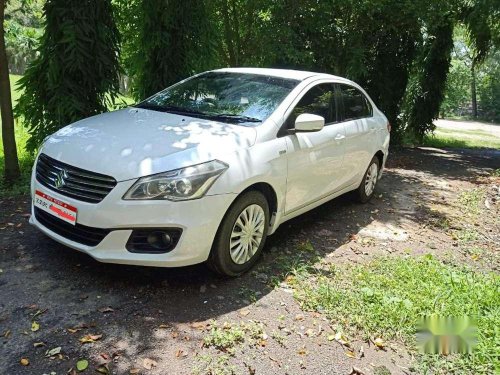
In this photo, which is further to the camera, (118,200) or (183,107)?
(183,107)

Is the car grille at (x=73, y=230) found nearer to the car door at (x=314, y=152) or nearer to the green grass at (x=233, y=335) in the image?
the green grass at (x=233, y=335)

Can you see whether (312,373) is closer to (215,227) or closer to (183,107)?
(215,227)

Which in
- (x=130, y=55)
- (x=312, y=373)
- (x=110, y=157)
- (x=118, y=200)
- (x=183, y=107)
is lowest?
(x=312, y=373)

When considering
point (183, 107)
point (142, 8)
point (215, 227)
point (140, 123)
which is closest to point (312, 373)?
point (215, 227)

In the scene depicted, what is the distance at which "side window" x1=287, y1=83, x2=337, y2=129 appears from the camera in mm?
4307

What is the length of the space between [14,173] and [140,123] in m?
2.83

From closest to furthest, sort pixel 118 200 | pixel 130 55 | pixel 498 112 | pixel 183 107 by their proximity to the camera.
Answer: pixel 118 200
pixel 183 107
pixel 130 55
pixel 498 112

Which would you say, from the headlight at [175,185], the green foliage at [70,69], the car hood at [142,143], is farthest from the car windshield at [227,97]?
the green foliage at [70,69]

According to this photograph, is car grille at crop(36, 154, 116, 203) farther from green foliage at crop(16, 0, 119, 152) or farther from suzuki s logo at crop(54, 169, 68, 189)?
green foliage at crop(16, 0, 119, 152)

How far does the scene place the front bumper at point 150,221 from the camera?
3150 mm

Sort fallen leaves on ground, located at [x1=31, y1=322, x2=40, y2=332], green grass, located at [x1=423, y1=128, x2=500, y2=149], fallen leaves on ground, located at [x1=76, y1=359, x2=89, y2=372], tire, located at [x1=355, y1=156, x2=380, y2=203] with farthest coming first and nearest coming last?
green grass, located at [x1=423, y1=128, x2=500, y2=149] < tire, located at [x1=355, y1=156, x2=380, y2=203] < fallen leaves on ground, located at [x1=31, y1=322, x2=40, y2=332] < fallen leaves on ground, located at [x1=76, y1=359, x2=89, y2=372]

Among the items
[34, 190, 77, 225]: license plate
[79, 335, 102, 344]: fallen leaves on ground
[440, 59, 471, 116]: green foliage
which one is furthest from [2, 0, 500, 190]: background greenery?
[440, 59, 471, 116]: green foliage

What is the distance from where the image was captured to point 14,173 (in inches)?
230

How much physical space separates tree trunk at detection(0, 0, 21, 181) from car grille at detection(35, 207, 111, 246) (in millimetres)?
2504
